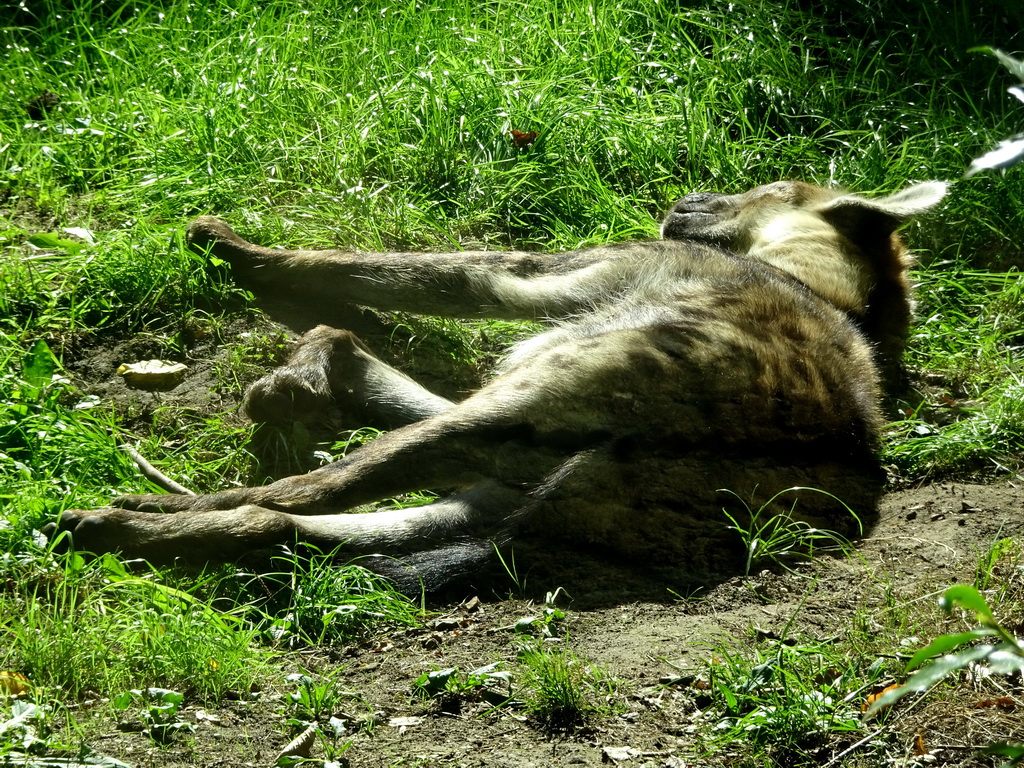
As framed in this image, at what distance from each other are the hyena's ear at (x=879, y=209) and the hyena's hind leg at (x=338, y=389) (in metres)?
1.86

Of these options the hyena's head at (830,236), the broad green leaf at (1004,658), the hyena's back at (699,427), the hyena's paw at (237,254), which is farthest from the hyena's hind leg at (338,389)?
the broad green leaf at (1004,658)

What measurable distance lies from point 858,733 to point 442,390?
2229 millimetres

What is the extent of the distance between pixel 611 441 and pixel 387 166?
2.32 metres

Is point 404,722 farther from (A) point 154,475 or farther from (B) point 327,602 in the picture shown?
(A) point 154,475

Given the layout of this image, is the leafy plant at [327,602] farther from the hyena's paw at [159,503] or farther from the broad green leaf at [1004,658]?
the broad green leaf at [1004,658]

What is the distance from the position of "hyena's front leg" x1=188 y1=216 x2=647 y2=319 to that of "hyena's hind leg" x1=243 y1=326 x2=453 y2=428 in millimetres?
223

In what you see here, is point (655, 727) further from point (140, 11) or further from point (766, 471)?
point (140, 11)

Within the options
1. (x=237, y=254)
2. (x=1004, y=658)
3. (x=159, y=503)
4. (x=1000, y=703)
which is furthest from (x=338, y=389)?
(x=1004, y=658)

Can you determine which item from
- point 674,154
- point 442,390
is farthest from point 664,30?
point 442,390

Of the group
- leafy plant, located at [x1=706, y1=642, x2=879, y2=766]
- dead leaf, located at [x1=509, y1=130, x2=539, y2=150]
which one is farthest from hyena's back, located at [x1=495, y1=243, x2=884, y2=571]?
dead leaf, located at [x1=509, y1=130, x2=539, y2=150]

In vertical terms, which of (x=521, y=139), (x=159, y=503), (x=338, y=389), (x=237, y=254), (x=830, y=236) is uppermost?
(x=521, y=139)

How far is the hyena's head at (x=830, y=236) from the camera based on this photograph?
166 inches

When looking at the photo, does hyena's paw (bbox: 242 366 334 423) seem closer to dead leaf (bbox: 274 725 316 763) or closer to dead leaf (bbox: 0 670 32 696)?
dead leaf (bbox: 0 670 32 696)

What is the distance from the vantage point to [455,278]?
3.93 m
